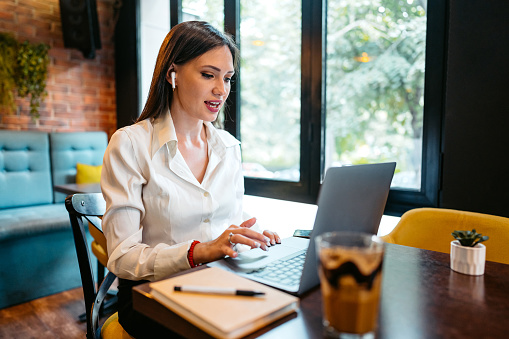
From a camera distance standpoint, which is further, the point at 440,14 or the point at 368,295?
the point at 440,14

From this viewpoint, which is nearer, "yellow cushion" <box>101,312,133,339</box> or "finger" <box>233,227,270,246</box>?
"finger" <box>233,227,270,246</box>

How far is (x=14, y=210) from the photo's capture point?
311cm

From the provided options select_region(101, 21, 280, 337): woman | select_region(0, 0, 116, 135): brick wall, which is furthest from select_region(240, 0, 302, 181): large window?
select_region(0, 0, 116, 135): brick wall

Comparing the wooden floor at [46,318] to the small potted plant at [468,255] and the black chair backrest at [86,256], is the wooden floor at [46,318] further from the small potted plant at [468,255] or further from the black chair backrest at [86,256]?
the small potted plant at [468,255]

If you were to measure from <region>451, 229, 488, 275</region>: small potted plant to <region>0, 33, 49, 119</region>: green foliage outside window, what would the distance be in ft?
12.2

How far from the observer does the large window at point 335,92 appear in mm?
2143

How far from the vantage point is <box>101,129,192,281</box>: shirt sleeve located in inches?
42.9

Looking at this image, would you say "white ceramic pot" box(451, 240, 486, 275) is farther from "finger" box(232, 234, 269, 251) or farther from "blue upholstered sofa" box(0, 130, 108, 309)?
"blue upholstered sofa" box(0, 130, 108, 309)

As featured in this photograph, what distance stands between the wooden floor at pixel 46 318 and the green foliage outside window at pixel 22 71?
5.96ft

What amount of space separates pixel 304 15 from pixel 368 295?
2.41 m

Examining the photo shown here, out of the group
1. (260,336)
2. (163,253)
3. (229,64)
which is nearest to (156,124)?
(229,64)

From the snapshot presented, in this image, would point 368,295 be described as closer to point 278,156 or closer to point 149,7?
point 278,156

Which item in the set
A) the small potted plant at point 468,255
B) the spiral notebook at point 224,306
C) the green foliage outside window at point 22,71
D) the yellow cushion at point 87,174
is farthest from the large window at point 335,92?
the green foliage outside window at point 22,71

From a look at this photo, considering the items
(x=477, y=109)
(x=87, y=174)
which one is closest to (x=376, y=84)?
(x=477, y=109)
